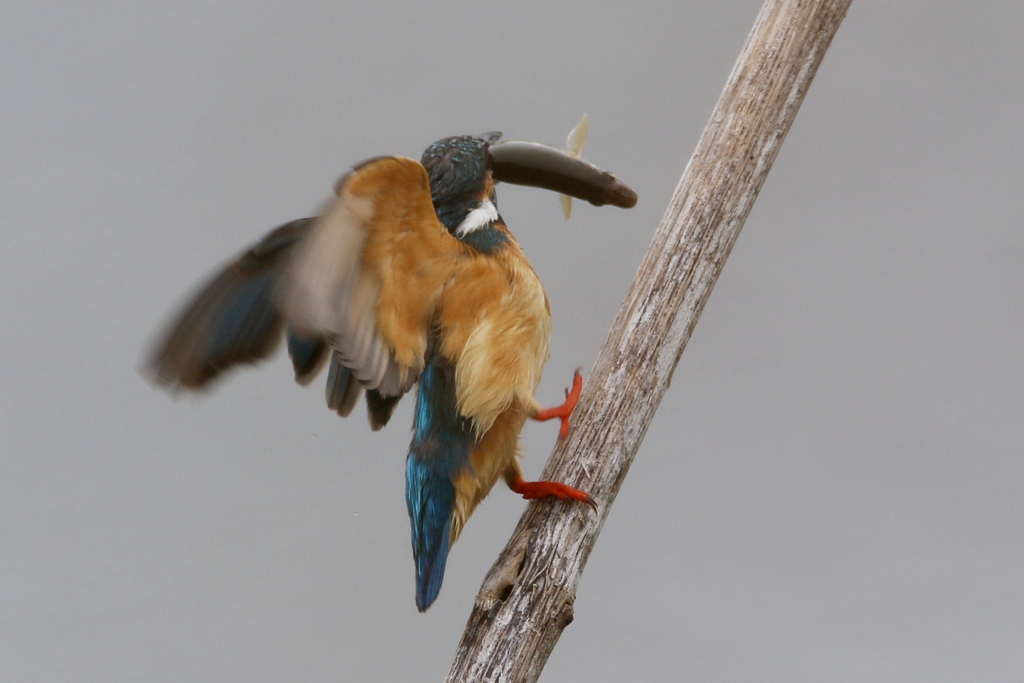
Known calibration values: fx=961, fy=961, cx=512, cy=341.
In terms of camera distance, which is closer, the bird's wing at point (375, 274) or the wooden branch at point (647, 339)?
the bird's wing at point (375, 274)

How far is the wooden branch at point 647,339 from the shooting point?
1.86m

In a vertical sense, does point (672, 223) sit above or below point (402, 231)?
above

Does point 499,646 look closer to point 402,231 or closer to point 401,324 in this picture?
point 401,324

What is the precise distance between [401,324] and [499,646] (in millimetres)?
662

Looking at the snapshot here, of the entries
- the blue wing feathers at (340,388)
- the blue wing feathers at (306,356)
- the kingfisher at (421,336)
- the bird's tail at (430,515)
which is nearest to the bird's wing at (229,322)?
the kingfisher at (421,336)

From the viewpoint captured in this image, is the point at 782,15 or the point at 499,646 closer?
the point at 499,646

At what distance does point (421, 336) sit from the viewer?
1998 millimetres

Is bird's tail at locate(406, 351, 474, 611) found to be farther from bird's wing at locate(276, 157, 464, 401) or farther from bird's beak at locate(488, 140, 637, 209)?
bird's beak at locate(488, 140, 637, 209)

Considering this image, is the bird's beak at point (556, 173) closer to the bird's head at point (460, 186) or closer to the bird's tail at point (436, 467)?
the bird's head at point (460, 186)

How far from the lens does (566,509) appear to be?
1957 millimetres

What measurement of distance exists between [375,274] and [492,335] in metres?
0.27

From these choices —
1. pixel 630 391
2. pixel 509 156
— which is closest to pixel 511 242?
pixel 509 156

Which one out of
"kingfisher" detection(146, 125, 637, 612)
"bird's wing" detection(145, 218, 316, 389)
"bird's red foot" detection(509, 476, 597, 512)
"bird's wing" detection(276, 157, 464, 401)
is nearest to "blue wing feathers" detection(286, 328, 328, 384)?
"kingfisher" detection(146, 125, 637, 612)

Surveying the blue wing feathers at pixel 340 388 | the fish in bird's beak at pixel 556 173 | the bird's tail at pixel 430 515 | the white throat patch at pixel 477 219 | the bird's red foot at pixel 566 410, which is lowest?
the bird's tail at pixel 430 515
